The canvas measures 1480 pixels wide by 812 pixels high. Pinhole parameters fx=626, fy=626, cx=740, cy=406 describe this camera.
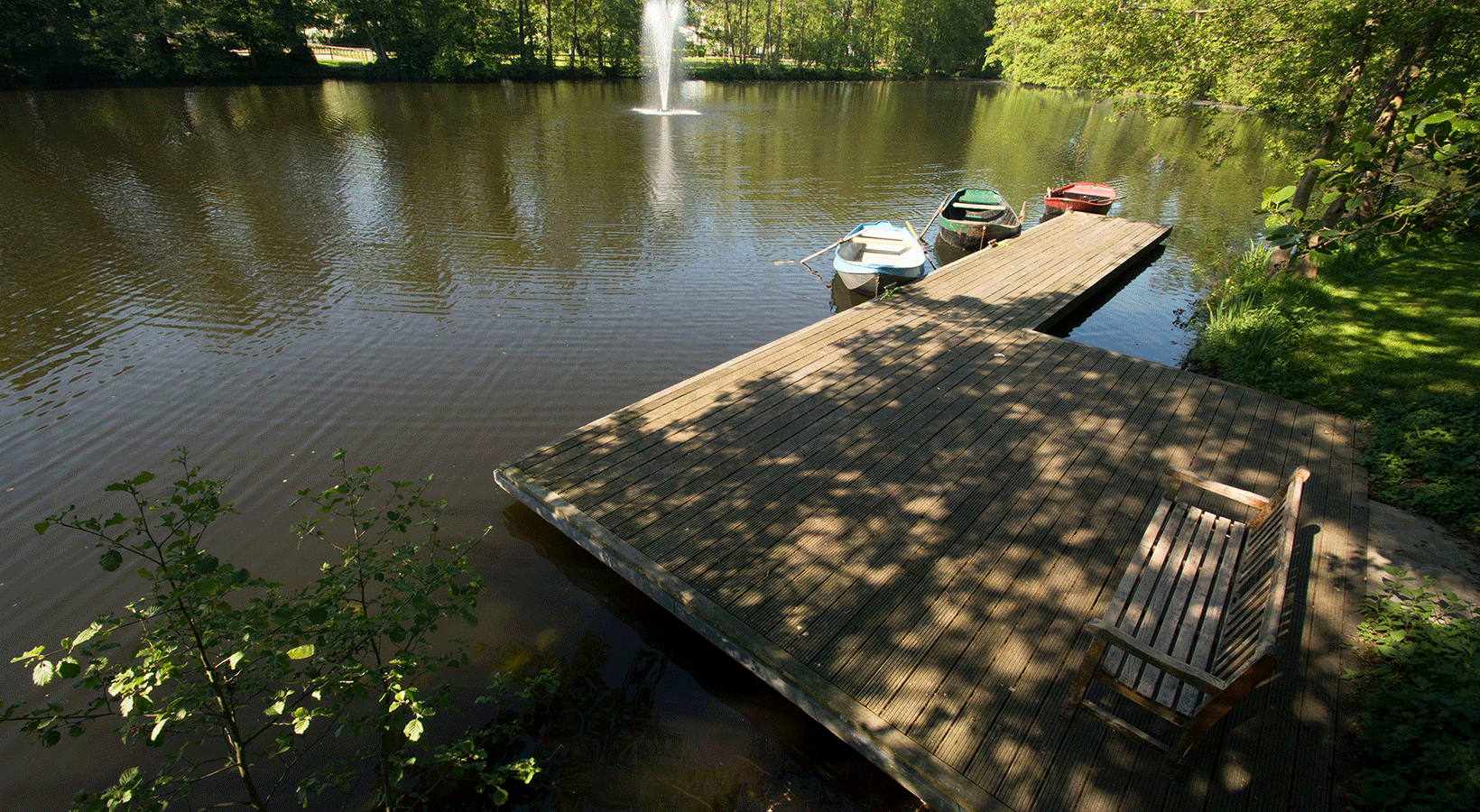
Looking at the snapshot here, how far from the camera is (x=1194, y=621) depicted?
3.25m

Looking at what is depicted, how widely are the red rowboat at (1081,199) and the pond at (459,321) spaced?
769mm

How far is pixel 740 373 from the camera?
7066mm

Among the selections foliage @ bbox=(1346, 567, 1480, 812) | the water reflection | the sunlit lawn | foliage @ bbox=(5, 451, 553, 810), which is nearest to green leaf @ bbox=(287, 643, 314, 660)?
foliage @ bbox=(5, 451, 553, 810)

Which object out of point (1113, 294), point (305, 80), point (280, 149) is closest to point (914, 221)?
point (1113, 294)

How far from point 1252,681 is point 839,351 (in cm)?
545

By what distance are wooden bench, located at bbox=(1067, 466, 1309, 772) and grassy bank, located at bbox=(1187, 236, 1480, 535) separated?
2.42 metres

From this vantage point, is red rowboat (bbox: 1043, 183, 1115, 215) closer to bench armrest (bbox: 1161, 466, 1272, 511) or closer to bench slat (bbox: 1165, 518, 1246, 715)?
bench armrest (bbox: 1161, 466, 1272, 511)

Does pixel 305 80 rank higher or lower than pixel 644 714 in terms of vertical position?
higher

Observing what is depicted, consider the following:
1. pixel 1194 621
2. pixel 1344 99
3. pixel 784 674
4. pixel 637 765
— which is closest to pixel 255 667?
pixel 637 765

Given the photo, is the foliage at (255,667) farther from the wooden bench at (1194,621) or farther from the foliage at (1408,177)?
the foliage at (1408,177)

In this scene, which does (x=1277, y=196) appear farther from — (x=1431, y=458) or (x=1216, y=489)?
(x=1431, y=458)

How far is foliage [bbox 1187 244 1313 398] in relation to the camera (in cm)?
709

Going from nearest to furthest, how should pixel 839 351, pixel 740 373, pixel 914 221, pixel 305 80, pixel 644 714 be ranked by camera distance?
pixel 644 714 → pixel 740 373 → pixel 839 351 → pixel 914 221 → pixel 305 80

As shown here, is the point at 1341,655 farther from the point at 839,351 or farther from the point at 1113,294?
the point at 1113,294
